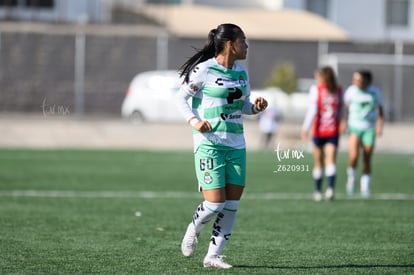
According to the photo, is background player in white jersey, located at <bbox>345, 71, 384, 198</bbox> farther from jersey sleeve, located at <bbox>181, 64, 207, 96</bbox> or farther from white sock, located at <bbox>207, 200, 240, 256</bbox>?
jersey sleeve, located at <bbox>181, 64, 207, 96</bbox>

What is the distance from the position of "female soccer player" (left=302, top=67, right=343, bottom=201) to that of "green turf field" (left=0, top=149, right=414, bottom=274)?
1.61 ft

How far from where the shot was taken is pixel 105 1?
4825 centimetres

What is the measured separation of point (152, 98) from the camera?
36.3 meters

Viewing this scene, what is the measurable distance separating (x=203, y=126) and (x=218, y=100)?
0.33m

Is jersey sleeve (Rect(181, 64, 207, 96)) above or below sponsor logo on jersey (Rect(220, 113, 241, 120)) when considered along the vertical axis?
above

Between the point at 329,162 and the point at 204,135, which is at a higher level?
the point at 204,135

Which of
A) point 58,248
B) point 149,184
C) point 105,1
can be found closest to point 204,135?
point 58,248

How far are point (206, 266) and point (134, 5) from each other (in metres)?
41.3

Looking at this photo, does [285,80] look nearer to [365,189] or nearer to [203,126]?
[365,189]

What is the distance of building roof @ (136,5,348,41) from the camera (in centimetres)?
4756

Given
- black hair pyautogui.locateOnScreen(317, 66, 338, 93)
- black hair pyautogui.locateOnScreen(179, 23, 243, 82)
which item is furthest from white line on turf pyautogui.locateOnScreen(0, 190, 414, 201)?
black hair pyautogui.locateOnScreen(179, 23, 243, 82)

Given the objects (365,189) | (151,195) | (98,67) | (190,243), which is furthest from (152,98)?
(190,243)

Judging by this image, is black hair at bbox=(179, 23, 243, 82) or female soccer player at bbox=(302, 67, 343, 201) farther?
female soccer player at bbox=(302, 67, 343, 201)

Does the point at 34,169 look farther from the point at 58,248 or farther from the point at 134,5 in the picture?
the point at 134,5
